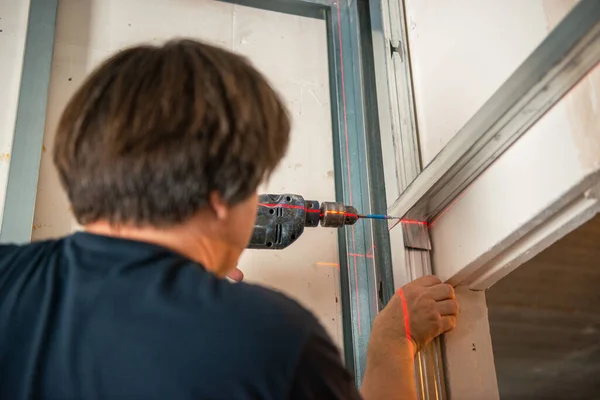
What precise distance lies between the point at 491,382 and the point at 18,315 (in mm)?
967

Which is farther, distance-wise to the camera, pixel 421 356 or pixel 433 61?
pixel 433 61

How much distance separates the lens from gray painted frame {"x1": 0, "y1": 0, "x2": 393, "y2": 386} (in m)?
1.36

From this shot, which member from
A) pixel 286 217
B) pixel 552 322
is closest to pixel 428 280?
pixel 286 217

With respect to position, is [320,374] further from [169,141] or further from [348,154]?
[348,154]

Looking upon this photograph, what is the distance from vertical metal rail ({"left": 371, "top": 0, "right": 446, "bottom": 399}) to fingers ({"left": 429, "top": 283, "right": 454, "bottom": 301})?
0.06 metres

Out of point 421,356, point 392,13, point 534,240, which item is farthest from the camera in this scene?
point 392,13

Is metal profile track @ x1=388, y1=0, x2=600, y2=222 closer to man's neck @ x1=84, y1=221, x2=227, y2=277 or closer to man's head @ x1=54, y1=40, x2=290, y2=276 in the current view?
man's head @ x1=54, y1=40, x2=290, y2=276

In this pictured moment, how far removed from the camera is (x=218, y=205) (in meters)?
0.72

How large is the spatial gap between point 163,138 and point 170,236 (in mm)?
117

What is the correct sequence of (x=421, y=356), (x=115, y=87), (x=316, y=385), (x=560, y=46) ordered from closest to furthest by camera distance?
1. (x=316, y=385)
2. (x=115, y=87)
3. (x=560, y=46)
4. (x=421, y=356)

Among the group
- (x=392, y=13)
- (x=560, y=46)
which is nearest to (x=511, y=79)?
(x=560, y=46)

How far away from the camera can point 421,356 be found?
4.00 ft

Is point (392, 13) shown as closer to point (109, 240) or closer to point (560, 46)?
point (560, 46)

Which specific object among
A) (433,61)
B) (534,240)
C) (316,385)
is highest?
(433,61)
